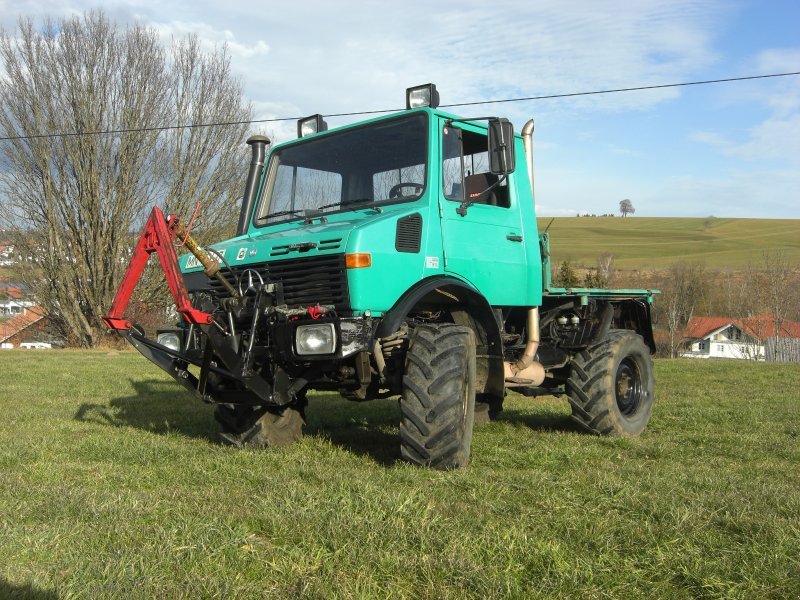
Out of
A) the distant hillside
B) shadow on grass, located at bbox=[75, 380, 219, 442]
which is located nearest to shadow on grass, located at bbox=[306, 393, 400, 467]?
shadow on grass, located at bbox=[75, 380, 219, 442]

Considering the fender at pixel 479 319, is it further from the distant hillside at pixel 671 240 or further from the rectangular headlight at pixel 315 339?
the distant hillside at pixel 671 240

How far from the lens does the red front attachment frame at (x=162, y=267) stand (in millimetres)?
5148

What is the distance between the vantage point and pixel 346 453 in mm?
6031

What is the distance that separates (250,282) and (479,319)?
187cm

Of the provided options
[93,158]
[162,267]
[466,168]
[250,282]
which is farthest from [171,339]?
[93,158]

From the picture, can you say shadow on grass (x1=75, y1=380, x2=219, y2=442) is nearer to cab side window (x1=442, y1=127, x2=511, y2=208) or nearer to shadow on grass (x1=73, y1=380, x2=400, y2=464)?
shadow on grass (x1=73, y1=380, x2=400, y2=464)

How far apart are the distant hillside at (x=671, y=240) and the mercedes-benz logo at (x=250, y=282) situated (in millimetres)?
50167

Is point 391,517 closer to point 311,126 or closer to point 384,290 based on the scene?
point 384,290

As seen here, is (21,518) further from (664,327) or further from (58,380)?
(664,327)

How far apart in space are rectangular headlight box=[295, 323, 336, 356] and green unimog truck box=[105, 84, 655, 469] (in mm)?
10

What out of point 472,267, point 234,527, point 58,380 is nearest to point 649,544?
point 234,527

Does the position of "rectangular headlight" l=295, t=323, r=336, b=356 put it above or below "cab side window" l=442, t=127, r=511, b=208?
below

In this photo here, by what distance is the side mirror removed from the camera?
5664mm

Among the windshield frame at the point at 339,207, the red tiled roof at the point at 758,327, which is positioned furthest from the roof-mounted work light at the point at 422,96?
the red tiled roof at the point at 758,327
